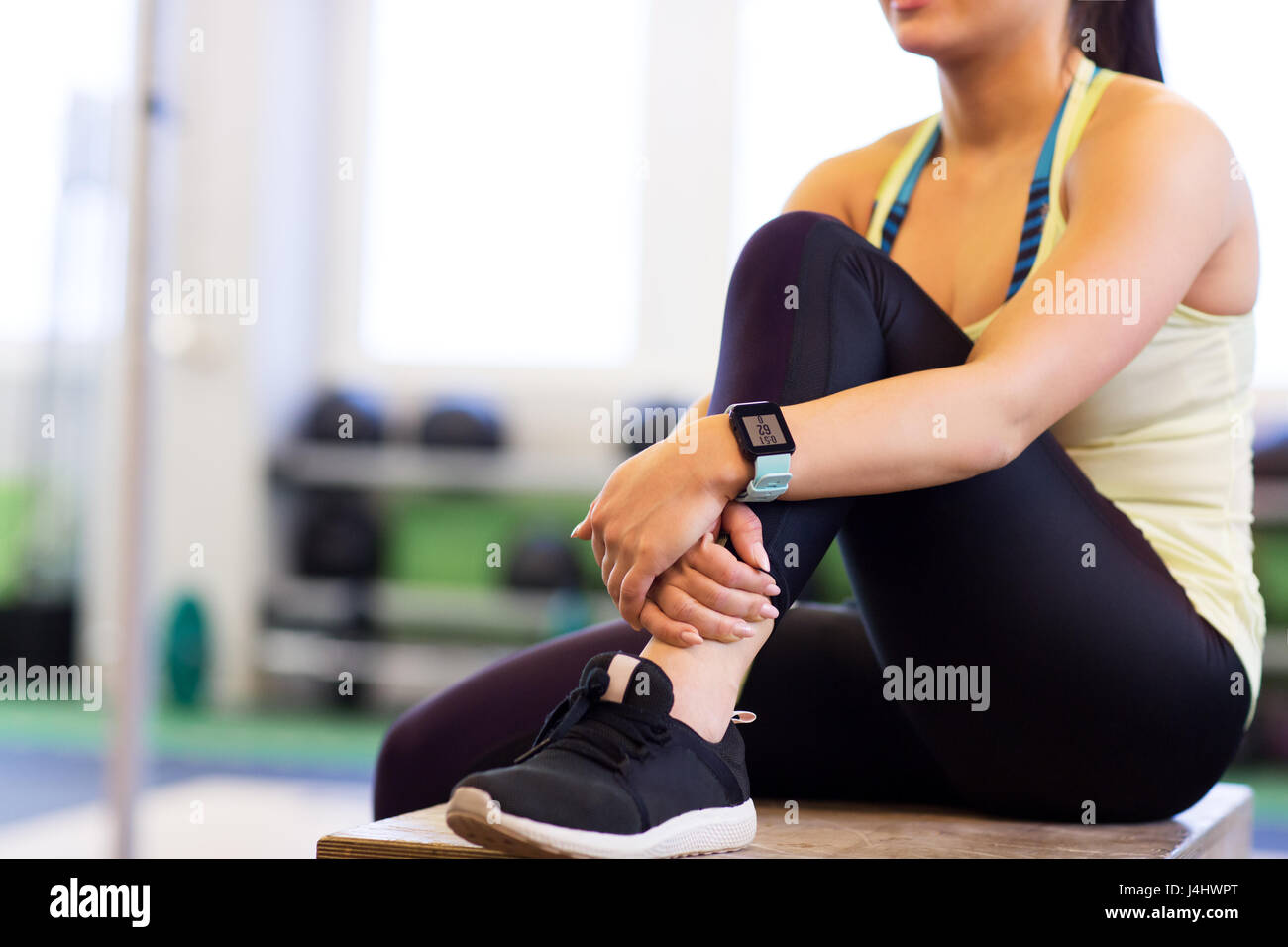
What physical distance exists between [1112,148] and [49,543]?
3011 mm

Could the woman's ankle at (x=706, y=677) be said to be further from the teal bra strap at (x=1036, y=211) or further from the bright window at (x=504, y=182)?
the bright window at (x=504, y=182)

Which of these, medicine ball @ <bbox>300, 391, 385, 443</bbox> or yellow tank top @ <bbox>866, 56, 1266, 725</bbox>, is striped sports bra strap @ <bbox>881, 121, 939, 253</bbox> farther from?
medicine ball @ <bbox>300, 391, 385, 443</bbox>

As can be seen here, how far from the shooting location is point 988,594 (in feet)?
3.02

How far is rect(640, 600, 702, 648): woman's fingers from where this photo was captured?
0.83 m

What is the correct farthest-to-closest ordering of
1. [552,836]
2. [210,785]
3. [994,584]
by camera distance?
[210,785] → [994,584] → [552,836]

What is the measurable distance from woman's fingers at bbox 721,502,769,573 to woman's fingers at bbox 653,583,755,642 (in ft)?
0.14

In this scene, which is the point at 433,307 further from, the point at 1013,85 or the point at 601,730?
the point at 601,730

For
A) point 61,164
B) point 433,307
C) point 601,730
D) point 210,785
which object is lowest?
point 210,785

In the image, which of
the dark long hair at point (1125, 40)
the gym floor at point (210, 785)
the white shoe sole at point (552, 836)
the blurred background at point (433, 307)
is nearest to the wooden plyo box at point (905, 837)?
the white shoe sole at point (552, 836)

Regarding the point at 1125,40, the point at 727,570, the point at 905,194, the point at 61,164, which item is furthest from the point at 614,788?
the point at 61,164

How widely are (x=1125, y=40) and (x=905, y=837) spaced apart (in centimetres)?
79

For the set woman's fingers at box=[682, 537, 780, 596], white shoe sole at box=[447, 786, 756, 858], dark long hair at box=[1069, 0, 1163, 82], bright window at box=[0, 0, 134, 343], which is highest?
bright window at box=[0, 0, 134, 343]

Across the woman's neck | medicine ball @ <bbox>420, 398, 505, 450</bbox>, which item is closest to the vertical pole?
the woman's neck
